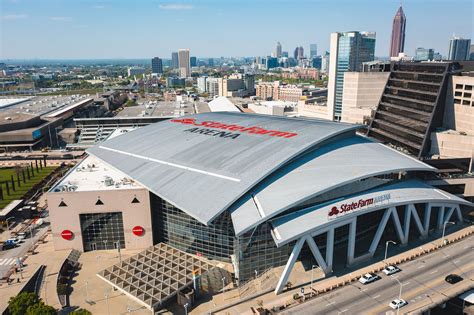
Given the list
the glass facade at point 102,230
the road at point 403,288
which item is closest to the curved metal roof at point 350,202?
the road at point 403,288

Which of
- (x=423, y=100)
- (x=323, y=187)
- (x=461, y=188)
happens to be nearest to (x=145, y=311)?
(x=323, y=187)

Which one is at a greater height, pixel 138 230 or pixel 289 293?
pixel 138 230

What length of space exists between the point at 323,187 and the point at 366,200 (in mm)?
8221

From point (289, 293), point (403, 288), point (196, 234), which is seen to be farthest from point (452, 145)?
point (196, 234)

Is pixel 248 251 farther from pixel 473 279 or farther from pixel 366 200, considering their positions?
pixel 473 279

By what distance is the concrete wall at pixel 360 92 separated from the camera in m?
116

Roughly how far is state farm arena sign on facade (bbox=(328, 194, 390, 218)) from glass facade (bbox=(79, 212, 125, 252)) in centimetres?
3711

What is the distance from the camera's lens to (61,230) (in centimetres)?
6391

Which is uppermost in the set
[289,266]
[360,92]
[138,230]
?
[360,92]

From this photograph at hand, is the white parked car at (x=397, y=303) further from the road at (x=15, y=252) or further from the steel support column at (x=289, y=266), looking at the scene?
the road at (x=15, y=252)

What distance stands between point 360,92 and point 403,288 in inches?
3161

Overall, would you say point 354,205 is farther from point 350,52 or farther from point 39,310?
point 350,52

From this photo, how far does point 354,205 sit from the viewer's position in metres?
54.6

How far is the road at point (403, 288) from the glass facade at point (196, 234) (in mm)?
15402
